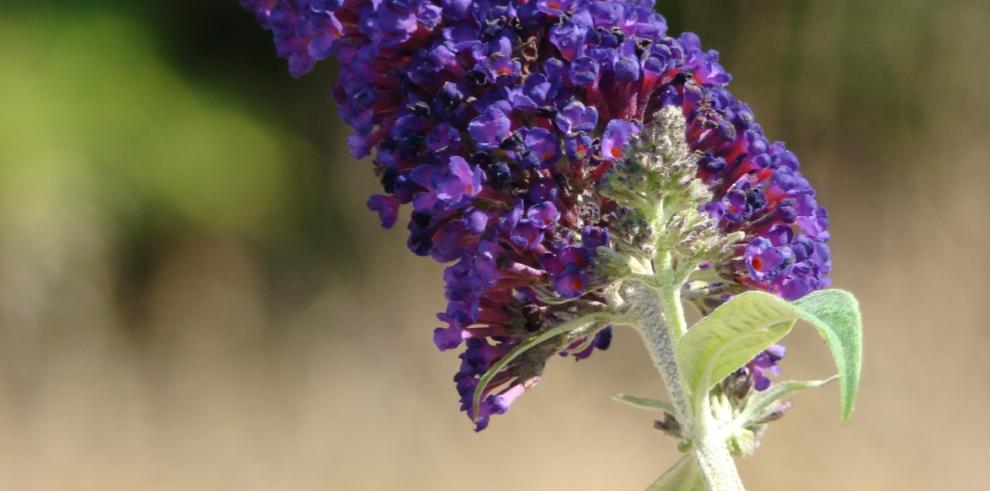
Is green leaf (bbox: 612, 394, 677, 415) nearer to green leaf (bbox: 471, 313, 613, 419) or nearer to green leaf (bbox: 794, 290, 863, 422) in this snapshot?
green leaf (bbox: 471, 313, 613, 419)

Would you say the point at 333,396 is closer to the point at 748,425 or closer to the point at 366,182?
the point at 366,182

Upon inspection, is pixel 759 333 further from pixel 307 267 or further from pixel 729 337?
pixel 307 267

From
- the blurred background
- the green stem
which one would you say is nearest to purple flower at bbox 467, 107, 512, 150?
the green stem

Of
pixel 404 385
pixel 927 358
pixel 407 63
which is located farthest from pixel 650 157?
pixel 927 358

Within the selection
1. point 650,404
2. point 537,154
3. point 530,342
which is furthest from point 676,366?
point 537,154

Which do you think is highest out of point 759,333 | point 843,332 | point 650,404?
point 843,332

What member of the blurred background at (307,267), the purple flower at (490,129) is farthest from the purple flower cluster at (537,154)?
the blurred background at (307,267)
